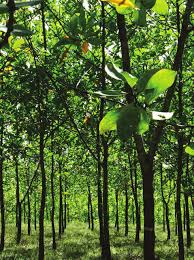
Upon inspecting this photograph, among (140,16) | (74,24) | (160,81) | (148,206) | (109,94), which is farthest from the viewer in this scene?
(148,206)

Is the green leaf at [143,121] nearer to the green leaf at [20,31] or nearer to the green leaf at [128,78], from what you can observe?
the green leaf at [128,78]

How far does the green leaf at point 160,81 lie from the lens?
0.71 meters

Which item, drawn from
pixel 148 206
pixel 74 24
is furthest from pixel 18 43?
pixel 148 206

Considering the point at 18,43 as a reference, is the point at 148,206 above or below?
below

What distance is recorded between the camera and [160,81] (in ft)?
2.43

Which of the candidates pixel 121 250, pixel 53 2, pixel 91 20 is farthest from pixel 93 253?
pixel 91 20

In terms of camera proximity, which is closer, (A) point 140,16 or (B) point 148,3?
(B) point 148,3

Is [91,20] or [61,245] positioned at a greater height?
Result: [91,20]

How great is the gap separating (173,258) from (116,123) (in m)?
19.6

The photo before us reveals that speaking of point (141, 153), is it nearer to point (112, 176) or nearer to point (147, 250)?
point (147, 250)

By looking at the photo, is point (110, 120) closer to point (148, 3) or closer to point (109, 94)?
point (109, 94)

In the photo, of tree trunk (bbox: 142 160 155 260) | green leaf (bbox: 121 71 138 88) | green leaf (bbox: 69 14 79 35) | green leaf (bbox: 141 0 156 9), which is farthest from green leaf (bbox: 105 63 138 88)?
tree trunk (bbox: 142 160 155 260)

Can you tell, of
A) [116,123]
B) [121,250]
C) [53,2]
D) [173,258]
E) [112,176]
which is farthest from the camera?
[112,176]

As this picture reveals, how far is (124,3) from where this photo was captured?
682 millimetres
